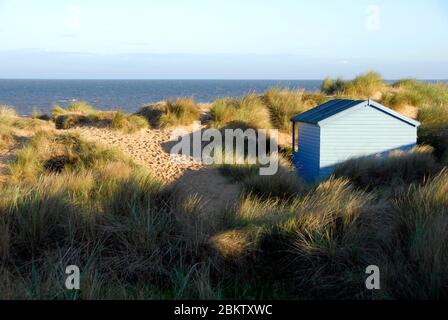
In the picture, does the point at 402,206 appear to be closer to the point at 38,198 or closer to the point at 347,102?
the point at 38,198

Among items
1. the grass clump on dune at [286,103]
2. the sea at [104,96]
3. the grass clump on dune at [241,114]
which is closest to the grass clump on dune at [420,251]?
the grass clump on dune at [241,114]

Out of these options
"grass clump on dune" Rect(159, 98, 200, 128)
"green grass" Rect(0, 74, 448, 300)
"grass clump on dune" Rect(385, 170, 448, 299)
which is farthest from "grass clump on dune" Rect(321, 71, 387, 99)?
"grass clump on dune" Rect(385, 170, 448, 299)

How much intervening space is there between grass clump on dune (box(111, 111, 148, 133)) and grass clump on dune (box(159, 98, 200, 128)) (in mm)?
727

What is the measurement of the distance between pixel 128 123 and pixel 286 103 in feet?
21.9

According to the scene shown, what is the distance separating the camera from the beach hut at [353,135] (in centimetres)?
1689

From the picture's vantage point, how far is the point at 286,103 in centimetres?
2442

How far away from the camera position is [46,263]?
627 cm

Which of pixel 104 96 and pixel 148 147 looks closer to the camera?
pixel 148 147

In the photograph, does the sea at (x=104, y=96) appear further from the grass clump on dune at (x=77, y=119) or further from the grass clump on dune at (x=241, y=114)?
the grass clump on dune at (x=77, y=119)

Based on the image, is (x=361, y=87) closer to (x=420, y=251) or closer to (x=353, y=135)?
(x=353, y=135)

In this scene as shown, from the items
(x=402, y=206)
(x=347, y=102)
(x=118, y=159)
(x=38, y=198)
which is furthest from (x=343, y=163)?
(x=38, y=198)

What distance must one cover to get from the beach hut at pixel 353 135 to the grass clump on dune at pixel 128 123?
668cm

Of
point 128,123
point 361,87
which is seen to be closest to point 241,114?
point 128,123

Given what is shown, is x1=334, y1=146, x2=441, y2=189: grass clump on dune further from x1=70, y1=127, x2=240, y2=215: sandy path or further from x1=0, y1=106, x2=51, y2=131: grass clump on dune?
x1=0, y1=106, x2=51, y2=131: grass clump on dune
